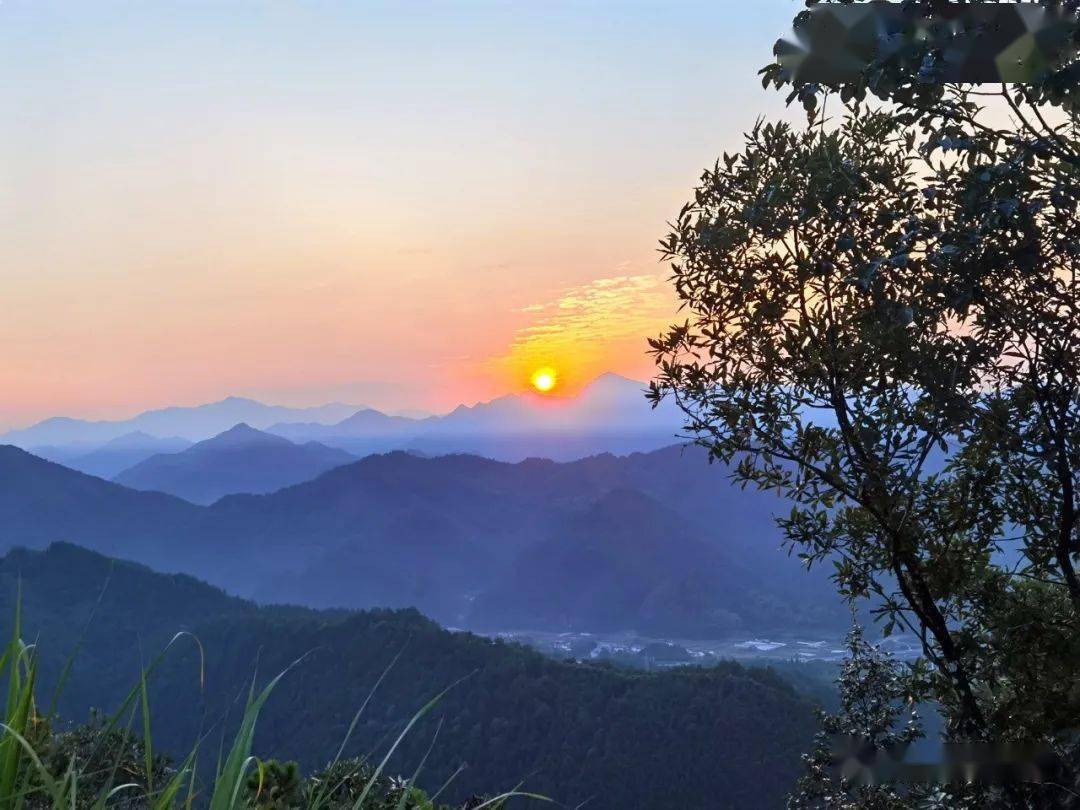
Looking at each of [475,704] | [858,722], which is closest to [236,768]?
[858,722]

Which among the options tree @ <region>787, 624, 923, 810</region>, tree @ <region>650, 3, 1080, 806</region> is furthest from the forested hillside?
tree @ <region>650, 3, 1080, 806</region>

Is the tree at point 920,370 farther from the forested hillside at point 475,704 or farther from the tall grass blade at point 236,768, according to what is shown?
the forested hillside at point 475,704

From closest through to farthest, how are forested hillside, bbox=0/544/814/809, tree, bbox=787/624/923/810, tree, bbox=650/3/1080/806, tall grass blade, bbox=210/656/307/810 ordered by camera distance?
tall grass blade, bbox=210/656/307/810 → tree, bbox=650/3/1080/806 → tree, bbox=787/624/923/810 → forested hillside, bbox=0/544/814/809

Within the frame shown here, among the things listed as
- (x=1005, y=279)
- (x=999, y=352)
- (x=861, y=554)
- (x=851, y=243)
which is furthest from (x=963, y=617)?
(x=851, y=243)

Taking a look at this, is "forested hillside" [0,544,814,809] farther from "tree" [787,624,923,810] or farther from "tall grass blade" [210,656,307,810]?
"tall grass blade" [210,656,307,810]

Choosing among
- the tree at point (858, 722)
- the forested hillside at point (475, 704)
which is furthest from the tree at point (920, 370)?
the forested hillside at point (475, 704)
